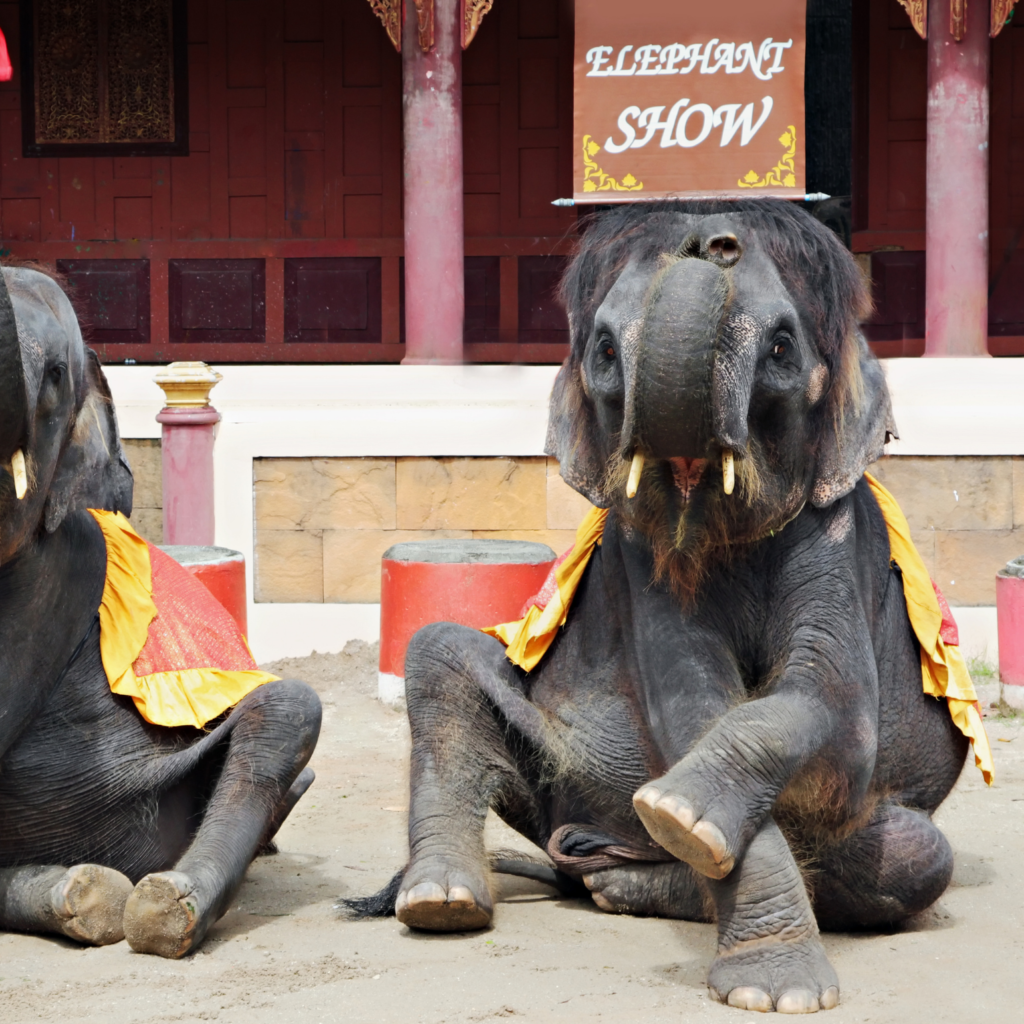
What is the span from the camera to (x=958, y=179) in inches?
371

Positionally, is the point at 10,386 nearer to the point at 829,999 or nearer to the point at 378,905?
the point at 378,905

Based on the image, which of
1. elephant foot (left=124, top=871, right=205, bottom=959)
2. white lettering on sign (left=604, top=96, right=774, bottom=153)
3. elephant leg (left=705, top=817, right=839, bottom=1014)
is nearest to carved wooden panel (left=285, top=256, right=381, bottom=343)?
white lettering on sign (left=604, top=96, right=774, bottom=153)

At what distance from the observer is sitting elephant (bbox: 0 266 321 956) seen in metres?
3.81

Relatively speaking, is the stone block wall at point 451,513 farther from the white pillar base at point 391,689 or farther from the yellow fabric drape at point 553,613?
the yellow fabric drape at point 553,613

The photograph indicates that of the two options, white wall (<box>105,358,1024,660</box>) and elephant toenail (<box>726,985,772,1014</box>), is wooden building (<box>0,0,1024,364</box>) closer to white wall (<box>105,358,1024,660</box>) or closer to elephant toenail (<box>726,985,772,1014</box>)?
white wall (<box>105,358,1024,660</box>)

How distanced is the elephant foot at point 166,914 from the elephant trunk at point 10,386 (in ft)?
3.17

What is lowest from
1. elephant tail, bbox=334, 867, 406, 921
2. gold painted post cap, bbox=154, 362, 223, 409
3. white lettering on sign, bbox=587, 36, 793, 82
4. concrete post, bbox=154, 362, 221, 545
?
elephant tail, bbox=334, 867, 406, 921

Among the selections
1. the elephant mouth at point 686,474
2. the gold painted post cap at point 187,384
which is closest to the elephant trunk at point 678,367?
the elephant mouth at point 686,474

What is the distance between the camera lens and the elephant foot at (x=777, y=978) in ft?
11.2

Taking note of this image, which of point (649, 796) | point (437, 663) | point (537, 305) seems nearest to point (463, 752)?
point (437, 663)

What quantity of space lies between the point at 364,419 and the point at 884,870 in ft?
18.0

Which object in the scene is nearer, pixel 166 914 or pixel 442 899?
pixel 166 914

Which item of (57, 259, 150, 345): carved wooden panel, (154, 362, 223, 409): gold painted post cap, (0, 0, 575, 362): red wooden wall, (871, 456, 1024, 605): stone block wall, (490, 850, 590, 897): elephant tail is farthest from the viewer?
(57, 259, 150, 345): carved wooden panel

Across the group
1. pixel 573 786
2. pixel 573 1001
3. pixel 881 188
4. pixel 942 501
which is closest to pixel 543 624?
pixel 573 786
